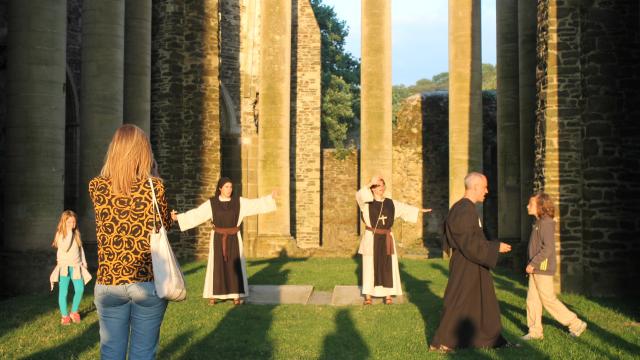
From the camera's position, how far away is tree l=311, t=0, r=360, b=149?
41844 millimetres

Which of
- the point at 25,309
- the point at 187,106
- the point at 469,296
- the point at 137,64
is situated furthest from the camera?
Result: the point at 187,106

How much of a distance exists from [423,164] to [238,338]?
69.7 feet

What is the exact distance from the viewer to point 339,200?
29.7 m

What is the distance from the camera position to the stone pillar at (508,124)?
19359 mm

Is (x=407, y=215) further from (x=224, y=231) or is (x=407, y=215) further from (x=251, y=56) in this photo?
(x=251, y=56)

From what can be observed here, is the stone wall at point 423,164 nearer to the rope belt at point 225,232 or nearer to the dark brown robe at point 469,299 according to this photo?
the rope belt at point 225,232

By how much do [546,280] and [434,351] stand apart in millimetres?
1626

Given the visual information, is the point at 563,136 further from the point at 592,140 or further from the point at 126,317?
the point at 126,317

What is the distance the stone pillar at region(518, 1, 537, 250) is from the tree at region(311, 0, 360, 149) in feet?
78.8

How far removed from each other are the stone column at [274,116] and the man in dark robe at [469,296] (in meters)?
14.3

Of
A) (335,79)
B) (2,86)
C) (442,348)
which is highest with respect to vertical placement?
(335,79)

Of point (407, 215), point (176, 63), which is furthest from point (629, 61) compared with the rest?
point (176, 63)

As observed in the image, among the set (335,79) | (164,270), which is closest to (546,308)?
(164,270)

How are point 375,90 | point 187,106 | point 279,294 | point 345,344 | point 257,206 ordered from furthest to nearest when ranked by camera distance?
point 375,90
point 187,106
point 279,294
point 257,206
point 345,344
